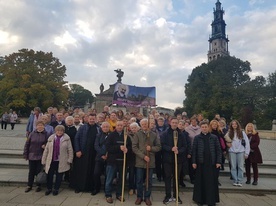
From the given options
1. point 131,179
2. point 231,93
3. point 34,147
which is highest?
point 231,93

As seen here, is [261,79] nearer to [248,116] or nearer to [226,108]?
[226,108]

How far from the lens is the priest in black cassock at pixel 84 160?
6.39 m

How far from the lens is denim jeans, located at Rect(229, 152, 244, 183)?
719cm

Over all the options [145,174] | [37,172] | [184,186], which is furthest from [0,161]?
[184,186]

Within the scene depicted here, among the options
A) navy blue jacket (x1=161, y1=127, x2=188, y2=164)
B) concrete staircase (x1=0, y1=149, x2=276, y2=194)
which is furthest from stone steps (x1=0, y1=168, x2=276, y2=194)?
navy blue jacket (x1=161, y1=127, x2=188, y2=164)

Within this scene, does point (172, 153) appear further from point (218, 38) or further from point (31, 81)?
point (218, 38)

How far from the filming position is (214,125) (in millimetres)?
7211

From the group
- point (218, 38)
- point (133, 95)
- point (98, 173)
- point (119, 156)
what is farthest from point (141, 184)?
point (218, 38)

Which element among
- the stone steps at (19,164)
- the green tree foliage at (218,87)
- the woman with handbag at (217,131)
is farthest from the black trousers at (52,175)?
the green tree foliage at (218,87)

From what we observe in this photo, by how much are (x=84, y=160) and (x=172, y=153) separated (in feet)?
7.82

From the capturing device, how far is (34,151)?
6277mm

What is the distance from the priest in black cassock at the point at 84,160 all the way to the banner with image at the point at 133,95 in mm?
9342

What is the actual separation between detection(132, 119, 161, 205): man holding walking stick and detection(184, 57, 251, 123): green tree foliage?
38473 millimetres

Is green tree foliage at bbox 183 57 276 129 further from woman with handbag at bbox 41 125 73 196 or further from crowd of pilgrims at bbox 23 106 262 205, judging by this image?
woman with handbag at bbox 41 125 73 196
